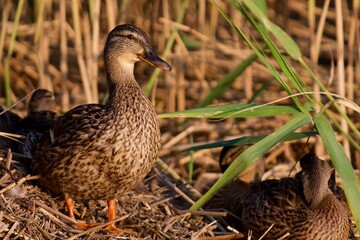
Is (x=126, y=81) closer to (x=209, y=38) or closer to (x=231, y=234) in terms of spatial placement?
(x=231, y=234)

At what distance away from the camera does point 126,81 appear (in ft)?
15.9

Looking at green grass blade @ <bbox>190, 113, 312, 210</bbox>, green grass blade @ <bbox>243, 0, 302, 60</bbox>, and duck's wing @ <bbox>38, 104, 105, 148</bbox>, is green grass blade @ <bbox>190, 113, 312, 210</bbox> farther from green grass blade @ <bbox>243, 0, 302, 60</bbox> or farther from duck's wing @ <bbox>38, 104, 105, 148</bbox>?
duck's wing @ <bbox>38, 104, 105, 148</bbox>

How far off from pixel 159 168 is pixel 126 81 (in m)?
1.31

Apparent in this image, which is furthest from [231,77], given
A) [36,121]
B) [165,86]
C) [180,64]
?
[165,86]

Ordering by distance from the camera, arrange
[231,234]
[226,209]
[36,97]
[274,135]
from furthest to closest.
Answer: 1. [36,97]
2. [226,209]
3. [231,234]
4. [274,135]

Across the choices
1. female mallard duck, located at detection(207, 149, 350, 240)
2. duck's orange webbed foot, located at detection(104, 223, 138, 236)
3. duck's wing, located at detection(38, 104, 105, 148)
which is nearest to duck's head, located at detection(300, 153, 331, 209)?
female mallard duck, located at detection(207, 149, 350, 240)

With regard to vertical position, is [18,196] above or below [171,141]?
above

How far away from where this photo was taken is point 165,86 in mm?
8594

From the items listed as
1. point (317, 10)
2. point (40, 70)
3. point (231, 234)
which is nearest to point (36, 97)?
point (40, 70)

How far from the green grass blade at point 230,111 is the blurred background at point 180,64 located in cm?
195

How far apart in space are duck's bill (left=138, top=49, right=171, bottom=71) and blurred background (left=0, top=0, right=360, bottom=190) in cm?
188

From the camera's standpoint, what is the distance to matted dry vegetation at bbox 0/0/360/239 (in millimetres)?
4844

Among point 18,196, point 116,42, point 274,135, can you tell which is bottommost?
point 18,196

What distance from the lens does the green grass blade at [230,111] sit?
4.52 metres
